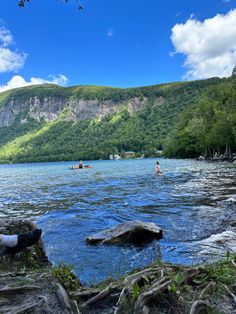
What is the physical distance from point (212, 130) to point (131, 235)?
87.8 m

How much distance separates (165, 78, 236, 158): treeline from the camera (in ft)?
299

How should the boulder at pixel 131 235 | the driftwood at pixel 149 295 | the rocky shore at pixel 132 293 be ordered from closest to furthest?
the driftwood at pixel 149 295 → the rocky shore at pixel 132 293 → the boulder at pixel 131 235

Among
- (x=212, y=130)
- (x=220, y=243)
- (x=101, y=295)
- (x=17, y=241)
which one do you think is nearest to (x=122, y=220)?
(x=220, y=243)

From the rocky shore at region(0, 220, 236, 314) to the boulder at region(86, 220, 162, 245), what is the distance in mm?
7107

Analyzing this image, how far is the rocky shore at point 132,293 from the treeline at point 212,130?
79.2m

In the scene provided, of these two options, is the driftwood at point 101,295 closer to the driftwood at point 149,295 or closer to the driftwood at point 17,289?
the driftwood at point 149,295

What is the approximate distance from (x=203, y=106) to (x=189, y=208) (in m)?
96.4

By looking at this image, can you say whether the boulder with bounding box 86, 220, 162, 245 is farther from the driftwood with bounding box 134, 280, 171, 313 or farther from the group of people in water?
the driftwood with bounding box 134, 280, 171, 313

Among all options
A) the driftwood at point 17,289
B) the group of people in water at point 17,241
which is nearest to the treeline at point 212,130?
the group of people in water at point 17,241

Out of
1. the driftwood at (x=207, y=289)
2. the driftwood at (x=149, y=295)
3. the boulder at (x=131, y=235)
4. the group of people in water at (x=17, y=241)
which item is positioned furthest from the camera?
the boulder at (x=131, y=235)

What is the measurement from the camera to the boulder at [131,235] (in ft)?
48.8

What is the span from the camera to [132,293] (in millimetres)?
6281

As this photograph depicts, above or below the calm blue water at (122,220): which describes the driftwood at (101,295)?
above

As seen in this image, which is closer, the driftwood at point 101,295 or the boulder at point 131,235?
the driftwood at point 101,295
